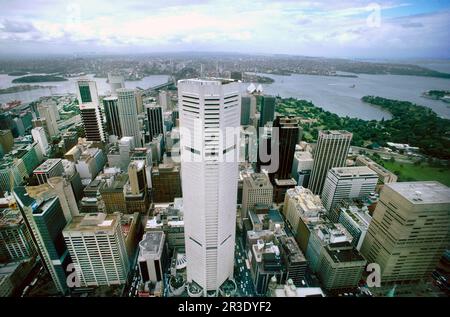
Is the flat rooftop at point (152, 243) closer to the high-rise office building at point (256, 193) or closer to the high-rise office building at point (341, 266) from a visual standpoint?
the high-rise office building at point (256, 193)

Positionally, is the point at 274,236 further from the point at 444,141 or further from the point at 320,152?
the point at 444,141

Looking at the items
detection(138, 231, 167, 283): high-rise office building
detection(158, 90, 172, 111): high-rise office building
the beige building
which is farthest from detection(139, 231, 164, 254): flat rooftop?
detection(158, 90, 172, 111): high-rise office building

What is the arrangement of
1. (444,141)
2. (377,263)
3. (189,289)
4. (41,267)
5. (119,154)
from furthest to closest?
1. (119,154)
2. (41,267)
3. (377,263)
4. (189,289)
5. (444,141)

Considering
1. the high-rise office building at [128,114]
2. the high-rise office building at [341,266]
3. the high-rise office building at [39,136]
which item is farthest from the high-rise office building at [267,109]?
the high-rise office building at [39,136]

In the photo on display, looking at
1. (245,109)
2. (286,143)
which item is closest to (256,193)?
(286,143)

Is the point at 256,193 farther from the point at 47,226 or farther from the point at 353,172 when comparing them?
the point at 47,226
